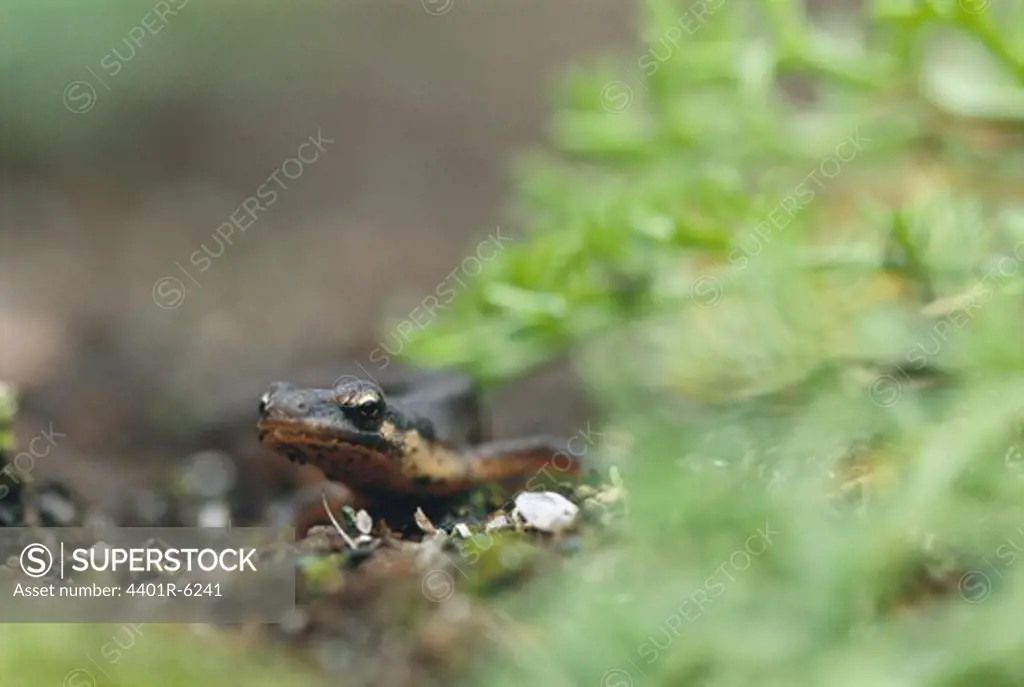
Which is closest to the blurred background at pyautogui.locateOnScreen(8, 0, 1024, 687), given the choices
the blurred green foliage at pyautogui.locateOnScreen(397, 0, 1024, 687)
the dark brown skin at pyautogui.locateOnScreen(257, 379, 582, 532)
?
the blurred green foliage at pyautogui.locateOnScreen(397, 0, 1024, 687)

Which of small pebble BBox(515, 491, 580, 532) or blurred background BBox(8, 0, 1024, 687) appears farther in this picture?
small pebble BBox(515, 491, 580, 532)

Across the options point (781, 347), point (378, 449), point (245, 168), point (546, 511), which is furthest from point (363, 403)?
point (245, 168)

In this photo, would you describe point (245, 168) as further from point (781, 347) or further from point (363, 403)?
point (363, 403)

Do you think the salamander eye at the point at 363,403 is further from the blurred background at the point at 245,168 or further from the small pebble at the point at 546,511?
the blurred background at the point at 245,168

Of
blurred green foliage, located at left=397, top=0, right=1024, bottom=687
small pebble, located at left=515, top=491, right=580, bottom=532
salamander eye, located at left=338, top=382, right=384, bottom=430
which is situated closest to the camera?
blurred green foliage, located at left=397, top=0, right=1024, bottom=687

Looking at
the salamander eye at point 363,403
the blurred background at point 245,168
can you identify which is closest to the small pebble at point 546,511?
the salamander eye at point 363,403

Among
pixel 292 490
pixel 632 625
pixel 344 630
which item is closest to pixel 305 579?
pixel 344 630

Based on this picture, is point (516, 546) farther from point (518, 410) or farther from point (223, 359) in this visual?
point (223, 359)

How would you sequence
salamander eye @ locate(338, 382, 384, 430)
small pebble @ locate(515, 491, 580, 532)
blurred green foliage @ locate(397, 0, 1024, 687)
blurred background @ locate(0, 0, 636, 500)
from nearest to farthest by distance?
blurred green foliage @ locate(397, 0, 1024, 687), small pebble @ locate(515, 491, 580, 532), salamander eye @ locate(338, 382, 384, 430), blurred background @ locate(0, 0, 636, 500)

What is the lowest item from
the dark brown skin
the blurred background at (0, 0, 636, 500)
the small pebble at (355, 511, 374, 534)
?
the small pebble at (355, 511, 374, 534)

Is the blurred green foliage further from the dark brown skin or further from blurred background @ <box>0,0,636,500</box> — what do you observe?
blurred background @ <box>0,0,636,500</box>
